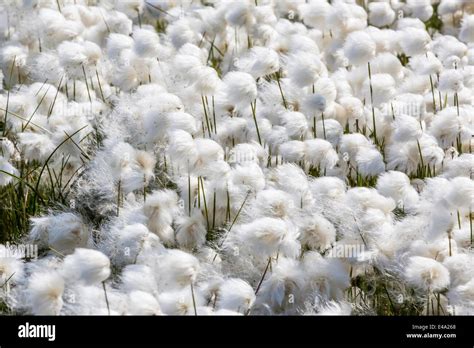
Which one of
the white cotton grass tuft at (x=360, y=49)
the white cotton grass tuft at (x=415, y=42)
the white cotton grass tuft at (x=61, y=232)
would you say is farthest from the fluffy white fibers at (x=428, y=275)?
the white cotton grass tuft at (x=415, y=42)

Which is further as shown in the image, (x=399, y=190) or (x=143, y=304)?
(x=399, y=190)

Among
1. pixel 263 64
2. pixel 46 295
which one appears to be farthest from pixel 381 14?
pixel 46 295

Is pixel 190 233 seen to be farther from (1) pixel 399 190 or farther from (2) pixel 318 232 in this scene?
(1) pixel 399 190

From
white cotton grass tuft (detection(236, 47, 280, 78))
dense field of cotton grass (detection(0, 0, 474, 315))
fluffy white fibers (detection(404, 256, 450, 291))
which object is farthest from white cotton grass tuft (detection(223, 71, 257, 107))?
fluffy white fibers (detection(404, 256, 450, 291))

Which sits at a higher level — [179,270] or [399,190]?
[399,190]

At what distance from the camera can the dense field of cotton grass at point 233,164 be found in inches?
160

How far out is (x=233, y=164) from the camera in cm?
489

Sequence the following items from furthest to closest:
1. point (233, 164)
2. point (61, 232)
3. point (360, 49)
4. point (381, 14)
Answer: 1. point (381, 14)
2. point (360, 49)
3. point (233, 164)
4. point (61, 232)

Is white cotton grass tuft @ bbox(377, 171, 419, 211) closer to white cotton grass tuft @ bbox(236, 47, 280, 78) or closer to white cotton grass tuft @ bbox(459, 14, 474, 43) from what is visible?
white cotton grass tuft @ bbox(236, 47, 280, 78)

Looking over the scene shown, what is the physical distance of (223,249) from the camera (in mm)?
4363

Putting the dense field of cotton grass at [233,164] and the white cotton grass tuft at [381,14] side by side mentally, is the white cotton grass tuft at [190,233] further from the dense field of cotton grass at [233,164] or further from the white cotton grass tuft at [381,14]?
the white cotton grass tuft at [381,14]
